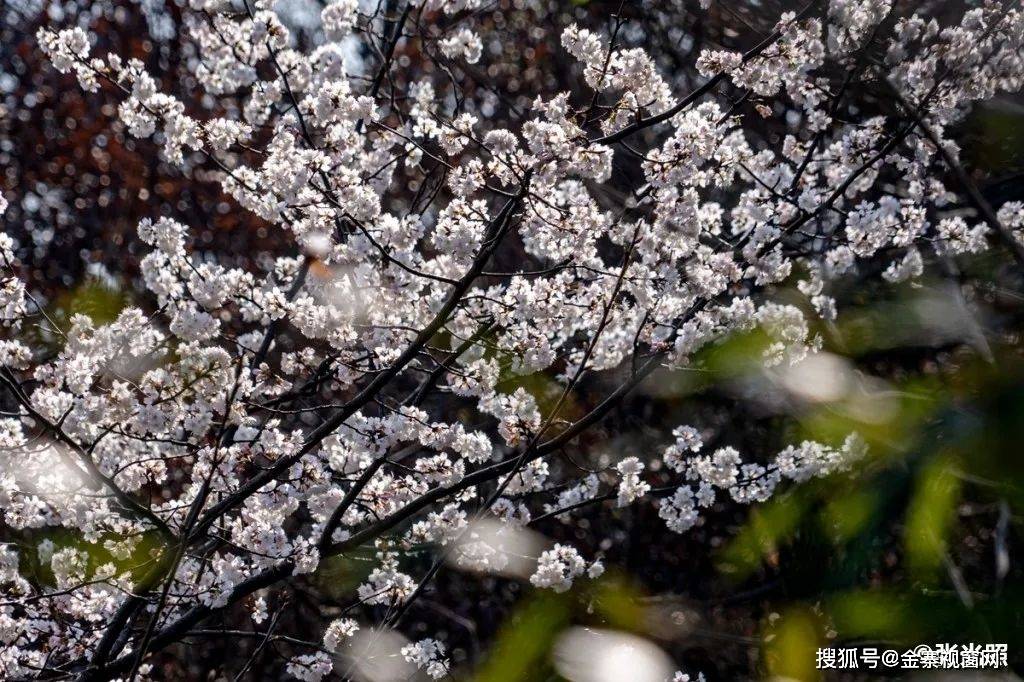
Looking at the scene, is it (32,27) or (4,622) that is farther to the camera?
(32,27)

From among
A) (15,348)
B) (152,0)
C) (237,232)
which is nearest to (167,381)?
(15,348)

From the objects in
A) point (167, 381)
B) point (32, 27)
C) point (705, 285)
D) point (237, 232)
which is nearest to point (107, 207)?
point (237, 232)

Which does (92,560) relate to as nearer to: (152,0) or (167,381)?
(167,381)

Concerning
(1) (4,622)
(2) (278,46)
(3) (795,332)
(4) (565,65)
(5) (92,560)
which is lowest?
(3) (795,332)

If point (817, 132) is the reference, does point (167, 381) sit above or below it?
below

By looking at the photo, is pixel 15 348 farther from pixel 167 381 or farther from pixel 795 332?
pixel 795 332

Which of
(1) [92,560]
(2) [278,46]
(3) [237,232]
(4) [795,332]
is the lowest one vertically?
(4) [795,332]

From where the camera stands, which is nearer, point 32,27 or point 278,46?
point 278,46

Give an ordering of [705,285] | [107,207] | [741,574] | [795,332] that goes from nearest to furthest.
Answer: [741,574], [795,332], [705,285], [107,207]

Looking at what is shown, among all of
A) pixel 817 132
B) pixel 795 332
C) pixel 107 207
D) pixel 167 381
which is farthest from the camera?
pixel 107 207
